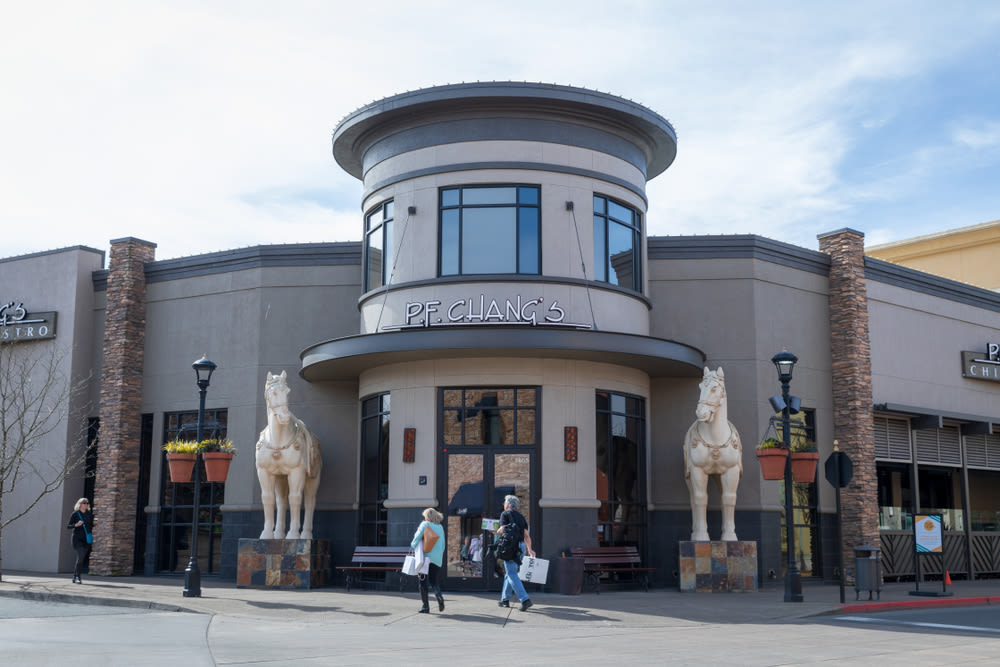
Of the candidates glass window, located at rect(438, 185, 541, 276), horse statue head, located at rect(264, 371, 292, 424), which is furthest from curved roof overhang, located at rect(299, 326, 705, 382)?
glass window, located at rect(438, 185, 541, 276)

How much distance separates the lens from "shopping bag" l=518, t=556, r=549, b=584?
54.1 feet

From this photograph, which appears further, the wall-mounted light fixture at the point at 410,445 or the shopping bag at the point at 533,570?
the wall-mounted light fixture at the point at 410,445

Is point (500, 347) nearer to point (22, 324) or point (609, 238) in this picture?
point (609, 238)

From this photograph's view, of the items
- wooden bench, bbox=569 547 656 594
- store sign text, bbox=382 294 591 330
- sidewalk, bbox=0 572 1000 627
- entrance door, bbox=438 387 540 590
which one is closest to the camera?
sidewalk, bbox=0 572 1000 627

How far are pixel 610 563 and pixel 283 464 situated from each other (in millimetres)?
6966

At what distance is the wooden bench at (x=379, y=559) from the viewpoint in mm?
20484

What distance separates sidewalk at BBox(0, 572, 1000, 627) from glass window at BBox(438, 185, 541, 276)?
6380 mm

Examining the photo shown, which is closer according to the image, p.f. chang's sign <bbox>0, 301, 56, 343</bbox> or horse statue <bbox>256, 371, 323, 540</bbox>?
horse statue <bbox>256, 371, 323, 540</bbox>

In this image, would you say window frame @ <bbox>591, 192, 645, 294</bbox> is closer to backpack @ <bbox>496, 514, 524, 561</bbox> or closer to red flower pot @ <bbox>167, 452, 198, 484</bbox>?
backpack @ <bbox>496, 514, 524, 561</bbox>

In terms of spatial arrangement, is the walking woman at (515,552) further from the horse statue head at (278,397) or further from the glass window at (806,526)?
the glass window at (806,526)

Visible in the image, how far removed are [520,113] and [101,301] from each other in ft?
41.0

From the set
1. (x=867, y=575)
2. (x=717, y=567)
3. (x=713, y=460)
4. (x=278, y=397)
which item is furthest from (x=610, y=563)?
(x=278, y=397)

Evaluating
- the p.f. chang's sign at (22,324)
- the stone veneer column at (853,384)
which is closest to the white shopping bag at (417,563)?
the stone veneer column at (853,384)

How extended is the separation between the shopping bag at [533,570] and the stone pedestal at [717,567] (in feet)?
16.1
